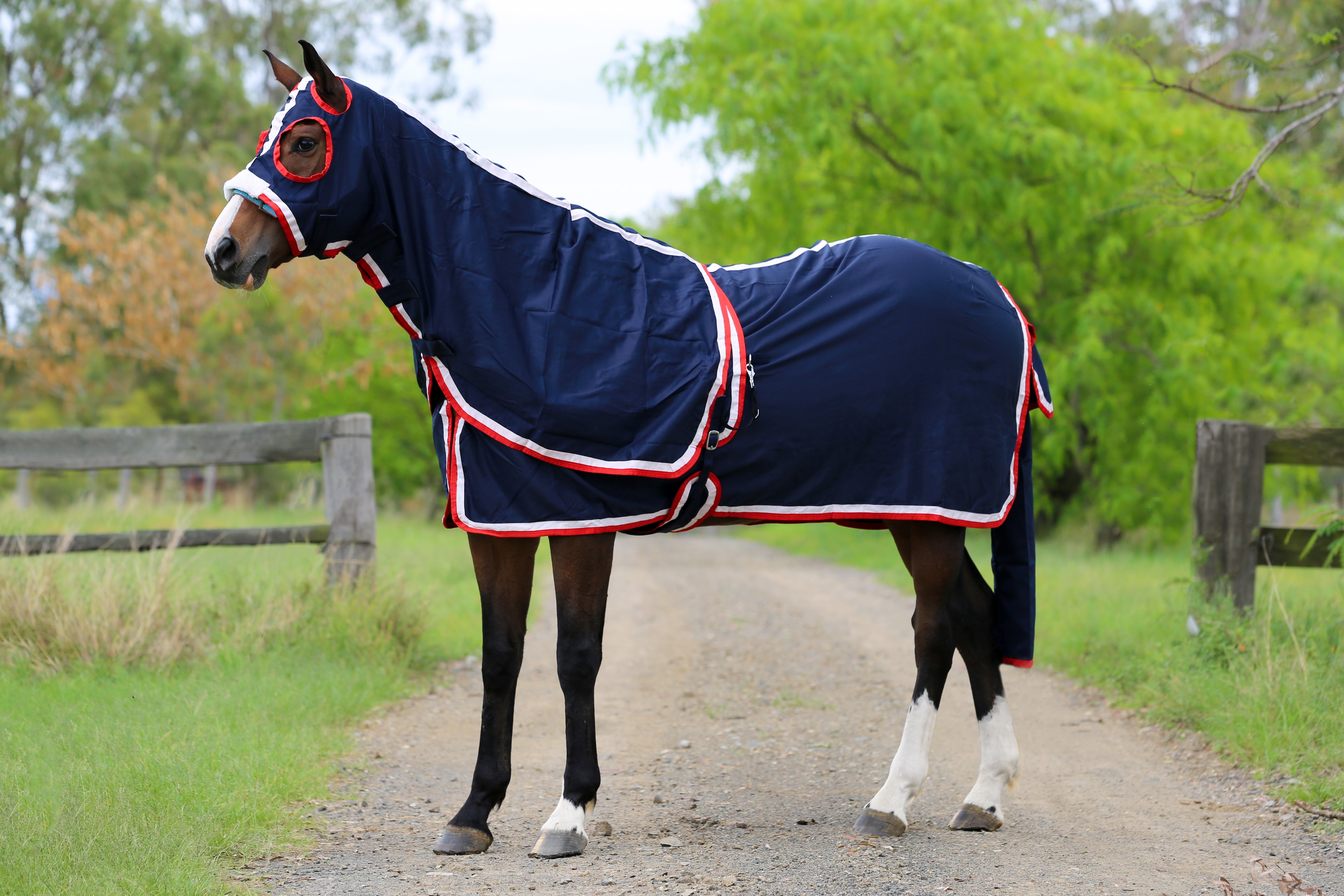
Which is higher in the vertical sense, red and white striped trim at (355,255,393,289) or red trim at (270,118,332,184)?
red trim at (270,118,332,184)

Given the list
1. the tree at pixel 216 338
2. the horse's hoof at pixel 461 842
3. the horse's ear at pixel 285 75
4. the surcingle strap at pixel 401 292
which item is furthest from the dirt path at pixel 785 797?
the tree at pixel 216 338

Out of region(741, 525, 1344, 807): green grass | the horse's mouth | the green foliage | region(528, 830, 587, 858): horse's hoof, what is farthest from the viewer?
the green foliage

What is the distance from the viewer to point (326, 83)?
125 inches

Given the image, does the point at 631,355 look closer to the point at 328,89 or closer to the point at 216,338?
the point at 328,89

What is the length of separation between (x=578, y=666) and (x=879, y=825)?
111cm

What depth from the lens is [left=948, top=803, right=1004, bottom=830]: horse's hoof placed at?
11.9 feet

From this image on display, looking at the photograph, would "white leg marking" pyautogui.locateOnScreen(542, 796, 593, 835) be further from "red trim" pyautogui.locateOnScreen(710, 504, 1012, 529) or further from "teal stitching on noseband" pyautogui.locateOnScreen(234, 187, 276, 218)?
"teal stitching on noseband" pyautogui.locateOnScreen(234, 187, 276, 218)

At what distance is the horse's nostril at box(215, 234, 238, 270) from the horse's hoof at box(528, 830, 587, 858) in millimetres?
1950

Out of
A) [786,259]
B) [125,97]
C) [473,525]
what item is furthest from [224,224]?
[125,97]

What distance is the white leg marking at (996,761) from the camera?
12.1 ft

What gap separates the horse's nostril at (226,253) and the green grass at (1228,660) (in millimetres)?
3973

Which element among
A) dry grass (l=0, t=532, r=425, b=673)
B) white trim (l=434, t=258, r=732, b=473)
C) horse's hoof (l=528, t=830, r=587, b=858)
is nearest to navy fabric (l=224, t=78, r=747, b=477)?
white trim (l=434, t=258, r=732, b=473)

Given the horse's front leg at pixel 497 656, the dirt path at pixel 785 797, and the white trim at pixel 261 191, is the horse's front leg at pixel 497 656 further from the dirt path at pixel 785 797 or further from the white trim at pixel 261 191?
the white trim at pixel 261 191

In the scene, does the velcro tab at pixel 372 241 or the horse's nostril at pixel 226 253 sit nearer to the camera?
the horse's nostril at pixel 226 253
